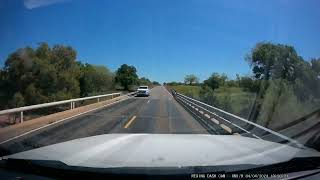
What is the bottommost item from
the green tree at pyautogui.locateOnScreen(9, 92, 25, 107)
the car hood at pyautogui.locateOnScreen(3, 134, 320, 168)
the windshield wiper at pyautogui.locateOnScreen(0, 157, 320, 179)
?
the green tree at pyautogui.locateOnScreen(9, 92, 25, 107)

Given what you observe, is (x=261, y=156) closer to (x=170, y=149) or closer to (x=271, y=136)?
(x=170, y=149)

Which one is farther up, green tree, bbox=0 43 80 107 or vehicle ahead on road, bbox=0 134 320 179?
green tree, bbox=0 43 80 107

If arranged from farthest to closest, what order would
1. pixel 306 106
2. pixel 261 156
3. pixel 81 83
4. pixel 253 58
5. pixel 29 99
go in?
1. pixel 81 83
2. pixel 29 99
3. pixel 253 58
4. pixel 306 106
5. pixel 261 156

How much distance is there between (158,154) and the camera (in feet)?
15.0

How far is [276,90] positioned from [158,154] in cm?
2319

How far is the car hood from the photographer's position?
Answer: 4.20 metres

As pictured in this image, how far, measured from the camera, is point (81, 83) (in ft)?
244

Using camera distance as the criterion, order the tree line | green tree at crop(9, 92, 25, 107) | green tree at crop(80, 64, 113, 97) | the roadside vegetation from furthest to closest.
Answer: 1. green tree at crop(80, 64, 113, 97)
2. the tree line
3. green tree at crop(9, 92, 25, 107)
4. the roadside vegetation

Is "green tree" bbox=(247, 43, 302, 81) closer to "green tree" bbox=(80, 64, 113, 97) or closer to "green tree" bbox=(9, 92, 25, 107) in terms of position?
"green tree" bbox=(9, 92, 25, 107)

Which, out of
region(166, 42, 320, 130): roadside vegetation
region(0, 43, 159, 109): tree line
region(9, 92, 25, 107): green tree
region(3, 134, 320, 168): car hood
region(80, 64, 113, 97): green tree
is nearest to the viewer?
region(3, 134, 320, 168): car hood

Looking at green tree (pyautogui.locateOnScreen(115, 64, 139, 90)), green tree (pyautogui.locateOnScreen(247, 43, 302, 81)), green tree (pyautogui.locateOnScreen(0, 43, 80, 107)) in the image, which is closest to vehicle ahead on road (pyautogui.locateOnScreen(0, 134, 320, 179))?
green tree (pyautogui.locateOnScreen(247, 43, 302, 81))

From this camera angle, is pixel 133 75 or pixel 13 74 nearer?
pixel 13 74

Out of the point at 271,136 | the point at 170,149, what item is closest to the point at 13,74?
the point at 271,136

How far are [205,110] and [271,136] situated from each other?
11035 millimetres
